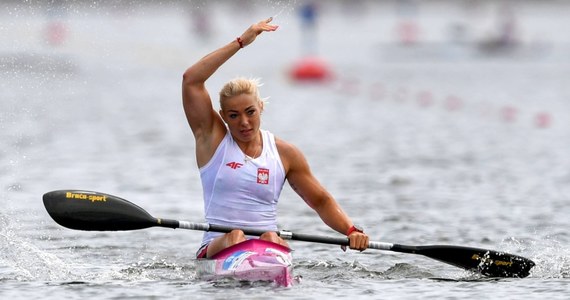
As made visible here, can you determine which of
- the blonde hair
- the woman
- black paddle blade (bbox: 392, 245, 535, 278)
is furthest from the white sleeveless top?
black paddle blade (bbox: 392, 245, 535, 278)

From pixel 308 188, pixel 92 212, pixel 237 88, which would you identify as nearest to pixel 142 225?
pixel 92 212

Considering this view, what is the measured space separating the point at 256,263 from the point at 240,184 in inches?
29.4

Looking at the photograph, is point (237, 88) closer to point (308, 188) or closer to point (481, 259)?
point (308, 188)

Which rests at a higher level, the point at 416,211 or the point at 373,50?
the point at 373,50

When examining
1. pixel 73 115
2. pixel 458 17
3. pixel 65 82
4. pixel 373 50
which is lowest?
pixel 73 115

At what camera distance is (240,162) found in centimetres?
1104

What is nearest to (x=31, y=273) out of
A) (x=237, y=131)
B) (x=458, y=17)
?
(x=237, y=131)

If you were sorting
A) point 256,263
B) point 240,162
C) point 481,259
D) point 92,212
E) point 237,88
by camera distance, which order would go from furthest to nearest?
point 481,259
point 92,212
point 240,162
point 237,88
point 256,263

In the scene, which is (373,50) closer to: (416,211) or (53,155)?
(53,155)

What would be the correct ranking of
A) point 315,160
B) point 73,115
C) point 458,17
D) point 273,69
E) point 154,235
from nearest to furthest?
point 154,235 → point 315,160 → point 73,115 → point 273,69 → point 458,17

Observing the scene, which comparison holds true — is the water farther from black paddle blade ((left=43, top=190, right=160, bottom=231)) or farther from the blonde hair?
the blonde hair

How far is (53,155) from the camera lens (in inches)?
881

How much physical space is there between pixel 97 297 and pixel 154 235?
389cm

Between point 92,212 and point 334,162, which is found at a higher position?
point 334,162
